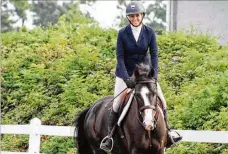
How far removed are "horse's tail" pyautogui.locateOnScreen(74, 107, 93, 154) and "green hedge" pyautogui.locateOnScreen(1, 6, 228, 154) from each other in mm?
2144

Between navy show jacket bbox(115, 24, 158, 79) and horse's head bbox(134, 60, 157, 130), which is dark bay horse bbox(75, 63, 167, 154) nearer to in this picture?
horse's head bbox(134, 60, 157, 130)

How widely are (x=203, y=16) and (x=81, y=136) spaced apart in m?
11.2

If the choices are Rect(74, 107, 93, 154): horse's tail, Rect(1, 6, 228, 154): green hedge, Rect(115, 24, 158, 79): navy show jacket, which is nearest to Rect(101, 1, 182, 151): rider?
Rect(115, 24, 158, 79): navy show jacket

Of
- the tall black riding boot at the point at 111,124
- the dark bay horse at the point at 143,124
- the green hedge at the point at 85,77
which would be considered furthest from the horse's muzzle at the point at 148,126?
the green hedge at the point at 85,77

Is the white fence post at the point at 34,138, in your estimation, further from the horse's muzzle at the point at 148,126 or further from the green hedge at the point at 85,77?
the horse's muzzle at the point at 148,126

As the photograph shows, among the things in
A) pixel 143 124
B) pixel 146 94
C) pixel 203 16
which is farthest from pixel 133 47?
pixel 203 16

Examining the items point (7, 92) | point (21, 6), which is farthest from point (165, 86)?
point (21, 6)

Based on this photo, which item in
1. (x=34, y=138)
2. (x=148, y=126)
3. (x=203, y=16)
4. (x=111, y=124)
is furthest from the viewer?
(x=203, y=16)

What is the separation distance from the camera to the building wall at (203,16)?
802 inches

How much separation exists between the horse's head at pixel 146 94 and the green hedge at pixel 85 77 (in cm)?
385

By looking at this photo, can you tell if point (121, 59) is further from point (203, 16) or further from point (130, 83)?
point (203, 16)

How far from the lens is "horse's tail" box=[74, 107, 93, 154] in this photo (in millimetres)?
11523

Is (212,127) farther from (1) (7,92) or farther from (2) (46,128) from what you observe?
(1) (7,92)

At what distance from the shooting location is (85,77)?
57.6ft
